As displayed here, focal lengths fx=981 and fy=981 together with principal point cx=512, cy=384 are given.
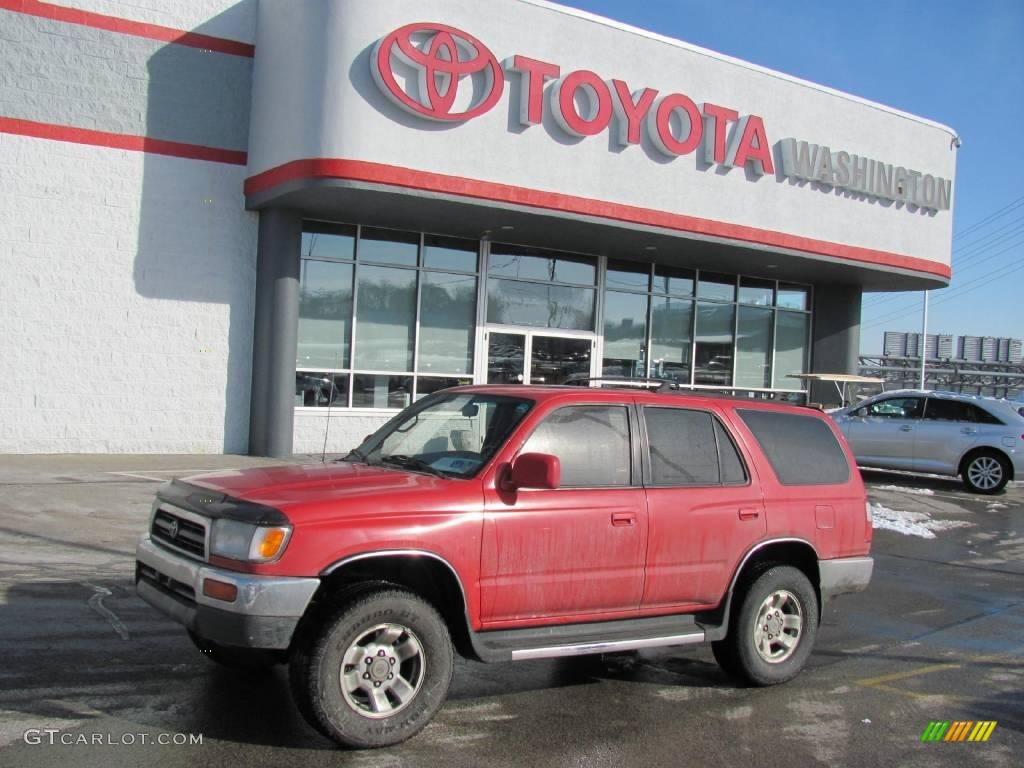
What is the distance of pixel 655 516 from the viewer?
18.2 feet

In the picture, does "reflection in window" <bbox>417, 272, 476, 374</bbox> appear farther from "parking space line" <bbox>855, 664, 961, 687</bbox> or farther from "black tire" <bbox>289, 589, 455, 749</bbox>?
"black tire" <bbox>289, 589, 455, 749</bbox>

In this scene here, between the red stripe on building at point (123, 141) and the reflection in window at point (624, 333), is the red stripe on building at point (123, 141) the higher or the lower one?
the higher one

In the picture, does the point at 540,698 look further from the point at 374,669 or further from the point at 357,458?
Result: the point at 357,458

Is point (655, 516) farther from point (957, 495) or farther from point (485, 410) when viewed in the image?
point (957, 495)

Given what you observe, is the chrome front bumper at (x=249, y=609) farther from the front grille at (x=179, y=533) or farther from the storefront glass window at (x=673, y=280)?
the storefront glass window at (x=673, y=280)

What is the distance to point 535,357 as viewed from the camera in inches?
711

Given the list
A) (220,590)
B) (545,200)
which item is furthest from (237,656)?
(545,200)

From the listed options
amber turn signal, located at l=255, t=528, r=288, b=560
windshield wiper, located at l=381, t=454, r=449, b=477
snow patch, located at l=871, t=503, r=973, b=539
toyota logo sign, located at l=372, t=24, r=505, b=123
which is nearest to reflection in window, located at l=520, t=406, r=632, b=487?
windshield wiper, located at l=381, t=454, r=449, b=477

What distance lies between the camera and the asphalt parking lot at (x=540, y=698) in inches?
185

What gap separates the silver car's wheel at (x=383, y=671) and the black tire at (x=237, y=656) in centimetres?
65

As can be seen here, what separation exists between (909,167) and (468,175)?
10.4 meters

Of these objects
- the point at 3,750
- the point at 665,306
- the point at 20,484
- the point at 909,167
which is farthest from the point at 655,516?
the point at 909,167

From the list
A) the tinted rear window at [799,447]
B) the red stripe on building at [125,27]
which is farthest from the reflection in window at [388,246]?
A: the tinted rear window at [799,447]

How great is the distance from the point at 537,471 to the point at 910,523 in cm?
939
